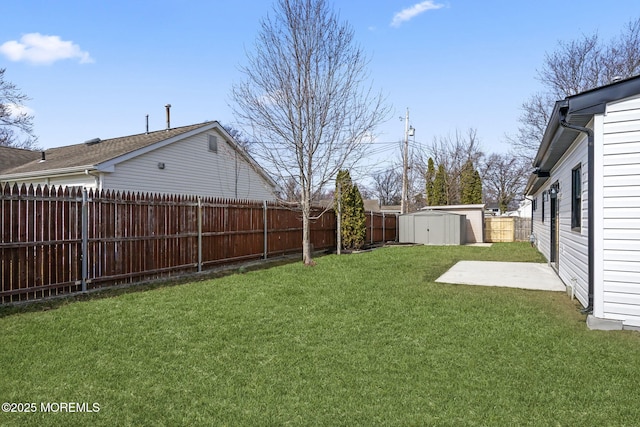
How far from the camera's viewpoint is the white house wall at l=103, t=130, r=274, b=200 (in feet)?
41.9

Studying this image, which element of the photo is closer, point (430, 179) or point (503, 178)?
point (430, 179)

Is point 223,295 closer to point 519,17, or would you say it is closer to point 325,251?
point 325,251

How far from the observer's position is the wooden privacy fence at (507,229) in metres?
22.5

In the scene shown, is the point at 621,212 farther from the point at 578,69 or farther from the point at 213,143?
the point at 578,69

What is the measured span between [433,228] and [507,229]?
237 inches

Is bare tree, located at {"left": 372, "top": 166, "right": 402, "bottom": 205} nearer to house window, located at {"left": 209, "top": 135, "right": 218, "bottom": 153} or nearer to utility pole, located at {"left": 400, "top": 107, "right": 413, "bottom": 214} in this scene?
utility pole, located at {"left": 400, "top": 107, "right": 413, "bottom": 214}

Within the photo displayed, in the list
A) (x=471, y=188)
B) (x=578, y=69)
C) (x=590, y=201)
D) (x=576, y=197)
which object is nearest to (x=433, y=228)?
(x=578, y=69)

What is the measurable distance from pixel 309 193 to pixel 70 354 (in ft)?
25.1

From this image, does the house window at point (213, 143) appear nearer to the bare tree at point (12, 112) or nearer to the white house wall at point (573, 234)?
the white house wall at point (573, 234)

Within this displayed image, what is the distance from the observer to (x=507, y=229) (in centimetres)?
2259

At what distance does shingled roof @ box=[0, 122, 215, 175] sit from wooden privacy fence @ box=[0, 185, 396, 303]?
4.81 m

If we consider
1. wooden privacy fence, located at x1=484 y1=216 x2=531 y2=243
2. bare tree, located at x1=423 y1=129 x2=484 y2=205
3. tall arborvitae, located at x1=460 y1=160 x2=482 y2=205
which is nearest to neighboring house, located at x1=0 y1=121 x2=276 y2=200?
wooden privacy fence, located at x1=484 y1=216 x2=531 y2=243

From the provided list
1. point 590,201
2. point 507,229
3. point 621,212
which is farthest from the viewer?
point 507,229

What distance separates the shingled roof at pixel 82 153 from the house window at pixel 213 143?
2.17 feet
